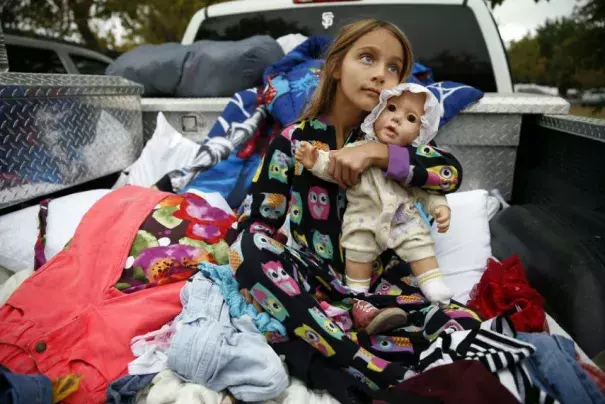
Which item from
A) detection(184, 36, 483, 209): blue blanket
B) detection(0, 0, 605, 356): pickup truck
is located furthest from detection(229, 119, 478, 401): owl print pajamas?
detection(184, 36, 483, 209): blue blanket

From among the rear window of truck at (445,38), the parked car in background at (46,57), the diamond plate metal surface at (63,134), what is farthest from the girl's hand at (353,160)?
the parked car in background at (46,57)

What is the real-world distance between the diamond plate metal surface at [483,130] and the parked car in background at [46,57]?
15.0ft

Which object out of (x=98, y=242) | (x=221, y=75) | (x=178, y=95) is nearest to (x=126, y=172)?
(x=178, y=95)

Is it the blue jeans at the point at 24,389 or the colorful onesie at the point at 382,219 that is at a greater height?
the colorful onesie at the point at 382,219

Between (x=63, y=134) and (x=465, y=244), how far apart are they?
1834mm

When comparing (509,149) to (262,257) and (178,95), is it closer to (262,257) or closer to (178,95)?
(262,257)

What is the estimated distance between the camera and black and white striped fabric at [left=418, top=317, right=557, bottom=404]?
3.49 ft

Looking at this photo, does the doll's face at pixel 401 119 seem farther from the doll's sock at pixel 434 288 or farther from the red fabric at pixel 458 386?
the red fabric at pixel 458 386

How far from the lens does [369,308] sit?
1.33 meters

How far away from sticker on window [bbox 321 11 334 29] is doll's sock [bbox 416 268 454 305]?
80.9 inches

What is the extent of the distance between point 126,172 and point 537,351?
2085 millimetres

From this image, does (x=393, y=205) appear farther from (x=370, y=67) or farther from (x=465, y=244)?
(x=465, y=244)

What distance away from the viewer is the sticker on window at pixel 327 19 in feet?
9.55

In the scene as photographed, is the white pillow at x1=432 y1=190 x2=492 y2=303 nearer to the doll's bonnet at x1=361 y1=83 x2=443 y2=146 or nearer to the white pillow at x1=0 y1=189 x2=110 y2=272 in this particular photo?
the doll's bonnet at x1=361 y1=83 x2=443 y2=146
